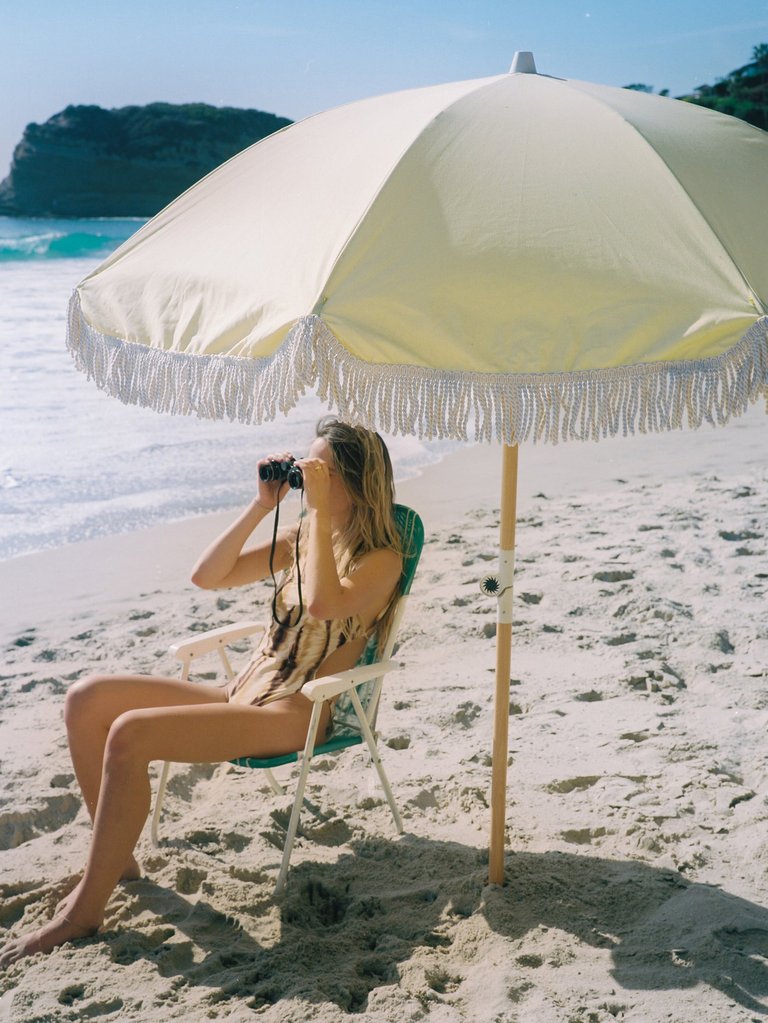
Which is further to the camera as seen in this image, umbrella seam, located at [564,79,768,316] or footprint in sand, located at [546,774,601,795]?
footprint in sand, located at [546,774,601,795]

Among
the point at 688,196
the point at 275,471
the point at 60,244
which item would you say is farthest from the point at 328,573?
the point at 60,244

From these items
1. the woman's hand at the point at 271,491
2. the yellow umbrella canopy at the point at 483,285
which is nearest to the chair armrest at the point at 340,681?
the woman's hand at the point at 271,491

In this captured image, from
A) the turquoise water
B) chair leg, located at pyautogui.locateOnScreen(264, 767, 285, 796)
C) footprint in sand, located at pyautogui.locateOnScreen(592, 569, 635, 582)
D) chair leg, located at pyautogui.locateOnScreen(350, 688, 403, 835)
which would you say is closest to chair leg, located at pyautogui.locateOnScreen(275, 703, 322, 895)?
chair leg, located at pyautogui.locateOnScreen(350, 688, 403, 835)

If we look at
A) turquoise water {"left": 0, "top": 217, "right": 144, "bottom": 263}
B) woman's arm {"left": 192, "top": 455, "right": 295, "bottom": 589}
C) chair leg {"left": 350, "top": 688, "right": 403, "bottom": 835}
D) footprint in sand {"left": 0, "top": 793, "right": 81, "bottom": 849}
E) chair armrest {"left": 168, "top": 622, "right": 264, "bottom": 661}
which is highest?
turquoise water {"left": 0, "top": 217, "right": 144, "bottom": 263}

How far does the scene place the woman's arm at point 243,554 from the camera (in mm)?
3277

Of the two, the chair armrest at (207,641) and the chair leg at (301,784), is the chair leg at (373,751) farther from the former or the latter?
the chair armrest at (207,641)

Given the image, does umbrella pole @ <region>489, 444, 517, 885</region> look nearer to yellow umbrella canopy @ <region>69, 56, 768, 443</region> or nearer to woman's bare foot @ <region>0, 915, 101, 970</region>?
yellow umbrella canopy @ <region>69, 56, 768, 443</region>

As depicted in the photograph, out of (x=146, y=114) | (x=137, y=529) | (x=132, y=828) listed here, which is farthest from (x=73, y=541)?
(x=146, y=114)

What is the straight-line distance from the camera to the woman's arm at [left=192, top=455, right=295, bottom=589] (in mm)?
3277

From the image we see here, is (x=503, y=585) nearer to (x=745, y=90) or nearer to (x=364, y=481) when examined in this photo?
(x=364, y=481)

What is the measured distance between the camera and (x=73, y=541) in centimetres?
679

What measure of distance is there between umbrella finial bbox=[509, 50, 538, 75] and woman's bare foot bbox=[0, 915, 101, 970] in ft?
8.36

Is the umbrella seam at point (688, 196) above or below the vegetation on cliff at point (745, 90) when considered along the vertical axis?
below

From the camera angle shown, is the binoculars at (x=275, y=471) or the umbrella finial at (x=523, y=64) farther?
the binoculars at (x=275, y=471)
